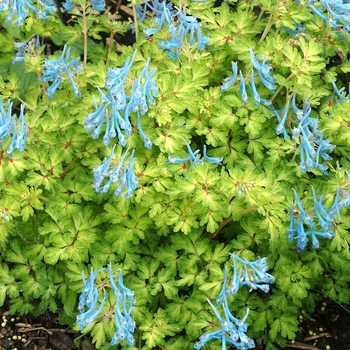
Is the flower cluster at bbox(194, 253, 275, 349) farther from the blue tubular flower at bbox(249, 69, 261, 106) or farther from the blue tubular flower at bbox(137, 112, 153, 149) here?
the blue tubular flower at bbox(249, 69, 261, 106)

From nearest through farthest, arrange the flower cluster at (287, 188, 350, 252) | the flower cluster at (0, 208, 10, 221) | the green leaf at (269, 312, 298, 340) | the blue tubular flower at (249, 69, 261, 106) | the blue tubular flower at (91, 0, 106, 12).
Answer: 1. the flower cluster at (287, 188, 350, 252)
2. the flower cluster at (0, 208, 10, 221)
3. the blue tubular flower at (249, 69, 261, 106)
4. the green leaf at (269, 312, 298, 340)
5. the blue tubular flower at (91, 0, 106, 12)

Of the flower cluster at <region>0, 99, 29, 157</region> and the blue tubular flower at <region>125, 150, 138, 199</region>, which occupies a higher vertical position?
the flower cluster at <region>0, 99, 29, 157</region>

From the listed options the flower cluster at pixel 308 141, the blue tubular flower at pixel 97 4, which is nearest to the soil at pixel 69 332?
the flower cluster at pixel 308 141

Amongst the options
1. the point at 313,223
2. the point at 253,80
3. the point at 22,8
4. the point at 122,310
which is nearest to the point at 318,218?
the point at 313,223

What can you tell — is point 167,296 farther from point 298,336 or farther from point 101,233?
point 298,336

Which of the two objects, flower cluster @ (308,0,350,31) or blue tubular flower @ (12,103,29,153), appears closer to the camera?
blue tubular flower @ (12,103,29,153)

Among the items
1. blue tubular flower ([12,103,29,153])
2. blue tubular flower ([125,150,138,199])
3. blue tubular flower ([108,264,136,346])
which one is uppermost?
blue tubular flower ([12,103,29,153])

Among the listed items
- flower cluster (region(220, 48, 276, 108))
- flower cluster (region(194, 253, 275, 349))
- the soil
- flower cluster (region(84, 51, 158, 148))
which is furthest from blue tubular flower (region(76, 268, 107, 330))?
flower cluster (region(220, 48, 276, 108))
